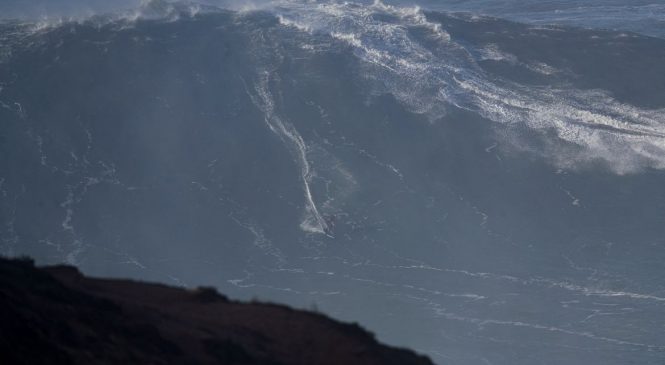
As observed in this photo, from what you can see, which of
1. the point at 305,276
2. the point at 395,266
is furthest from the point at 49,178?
the point at 395,266

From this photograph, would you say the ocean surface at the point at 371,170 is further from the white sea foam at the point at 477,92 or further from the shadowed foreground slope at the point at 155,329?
the shadowed foreground slope at the point at 155,329

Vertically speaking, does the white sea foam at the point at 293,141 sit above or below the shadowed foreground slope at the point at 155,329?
below

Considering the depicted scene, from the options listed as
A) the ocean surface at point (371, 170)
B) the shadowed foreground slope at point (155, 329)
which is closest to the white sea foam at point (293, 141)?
the ocean surface at point (371, 170)

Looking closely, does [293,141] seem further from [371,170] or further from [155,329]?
[155,329]

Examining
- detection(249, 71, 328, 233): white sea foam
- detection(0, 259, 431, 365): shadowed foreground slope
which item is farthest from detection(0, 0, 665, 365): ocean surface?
detection(0, 259, 431, 365): shadowed foreground slope

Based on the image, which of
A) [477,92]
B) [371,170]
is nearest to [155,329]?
[371,170]

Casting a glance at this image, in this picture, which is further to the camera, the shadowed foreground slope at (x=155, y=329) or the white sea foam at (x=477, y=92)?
the white sea foam at (x=477, y=92)
